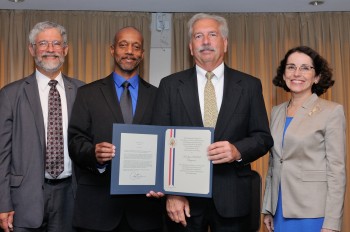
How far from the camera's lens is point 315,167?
2.65 meters

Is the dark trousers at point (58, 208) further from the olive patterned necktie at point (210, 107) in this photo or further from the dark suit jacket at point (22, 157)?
the olive patterned necktie at point (210, 107)

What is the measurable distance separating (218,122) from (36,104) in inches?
50.8

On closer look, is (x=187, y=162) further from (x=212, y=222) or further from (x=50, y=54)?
(x=50, y=54)

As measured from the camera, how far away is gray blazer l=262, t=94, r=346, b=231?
2.61 metres

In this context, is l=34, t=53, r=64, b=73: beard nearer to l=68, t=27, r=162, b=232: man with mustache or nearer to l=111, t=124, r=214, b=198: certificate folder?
l=68, t=27, r=162, b=232: man with mustache

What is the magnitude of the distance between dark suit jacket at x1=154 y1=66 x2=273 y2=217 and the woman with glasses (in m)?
0.39

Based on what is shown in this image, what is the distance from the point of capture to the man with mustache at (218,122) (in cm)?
227

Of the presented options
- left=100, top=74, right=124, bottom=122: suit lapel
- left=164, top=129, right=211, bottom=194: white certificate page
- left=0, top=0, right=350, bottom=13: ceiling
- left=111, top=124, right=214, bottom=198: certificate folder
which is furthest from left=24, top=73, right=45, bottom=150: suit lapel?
left=0, top=0, right=350, bottom=13: ceiling

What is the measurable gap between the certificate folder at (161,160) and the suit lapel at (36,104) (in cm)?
74

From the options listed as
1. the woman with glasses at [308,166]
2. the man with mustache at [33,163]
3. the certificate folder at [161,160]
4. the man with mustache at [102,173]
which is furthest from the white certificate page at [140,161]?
the woman with glasses at [308,166]

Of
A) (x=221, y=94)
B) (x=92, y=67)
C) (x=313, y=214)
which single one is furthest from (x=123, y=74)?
(x=92, y=67)

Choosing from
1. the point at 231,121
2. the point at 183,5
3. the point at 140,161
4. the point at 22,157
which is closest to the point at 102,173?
the point at 140,161

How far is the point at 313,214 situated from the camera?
262cm

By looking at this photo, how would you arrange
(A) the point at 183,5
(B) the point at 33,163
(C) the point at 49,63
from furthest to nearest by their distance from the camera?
(A) the point at 183,5 < (C) the point at 49,63 < (B) the point at 33,163
